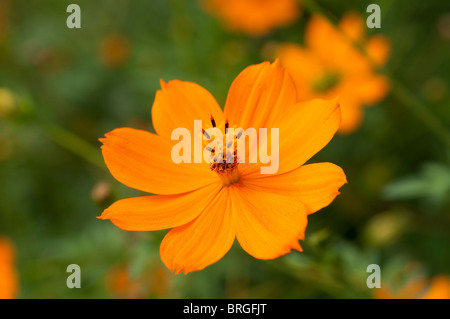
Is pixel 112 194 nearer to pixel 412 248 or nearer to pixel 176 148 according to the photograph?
pixel 176 148

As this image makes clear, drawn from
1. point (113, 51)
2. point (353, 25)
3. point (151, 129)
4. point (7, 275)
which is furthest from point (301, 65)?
point (7, 275)

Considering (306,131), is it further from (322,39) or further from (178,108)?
(322,39)

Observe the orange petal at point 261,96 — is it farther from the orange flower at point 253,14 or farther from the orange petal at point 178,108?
the orange flower at point 253,14

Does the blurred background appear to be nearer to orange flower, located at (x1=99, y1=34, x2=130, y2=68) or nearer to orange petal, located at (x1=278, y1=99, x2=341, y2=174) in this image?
orange flower, located at (x1=99, y1=34, x2=130, y2=68)

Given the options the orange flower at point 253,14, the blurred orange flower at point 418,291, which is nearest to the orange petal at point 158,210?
the blurred orange flower at point 418,291

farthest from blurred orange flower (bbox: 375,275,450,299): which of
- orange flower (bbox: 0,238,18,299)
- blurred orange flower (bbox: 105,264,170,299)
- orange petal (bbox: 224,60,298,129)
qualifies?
orange flower (bbox: 0,238,18,299)

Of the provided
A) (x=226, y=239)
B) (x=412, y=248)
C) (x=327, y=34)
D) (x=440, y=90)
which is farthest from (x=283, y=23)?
(x=226, y=239)
